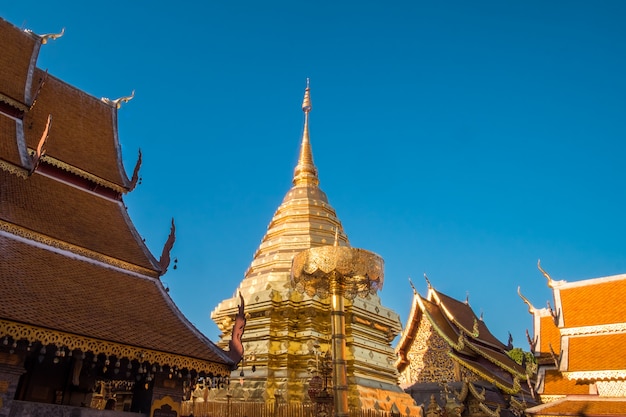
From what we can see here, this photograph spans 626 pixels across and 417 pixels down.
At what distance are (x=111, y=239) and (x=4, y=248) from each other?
2104 millimetres

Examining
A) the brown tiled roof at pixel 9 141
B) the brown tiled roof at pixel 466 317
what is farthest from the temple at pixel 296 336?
the brown tiled roof at pixel 9 141

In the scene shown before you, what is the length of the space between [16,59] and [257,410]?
8.39 meters

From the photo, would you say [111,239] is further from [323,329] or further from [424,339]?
[424,339]

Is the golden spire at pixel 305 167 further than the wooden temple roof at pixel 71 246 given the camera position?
Yes

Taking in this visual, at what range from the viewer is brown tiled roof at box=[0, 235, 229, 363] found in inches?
241

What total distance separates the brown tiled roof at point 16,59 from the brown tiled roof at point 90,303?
3.52 metres

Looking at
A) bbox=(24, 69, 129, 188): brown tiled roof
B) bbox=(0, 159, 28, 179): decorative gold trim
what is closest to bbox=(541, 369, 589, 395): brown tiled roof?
bbox=(24, 69, 129, 188): brown tiled roof

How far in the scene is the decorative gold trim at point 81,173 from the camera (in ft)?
29.8

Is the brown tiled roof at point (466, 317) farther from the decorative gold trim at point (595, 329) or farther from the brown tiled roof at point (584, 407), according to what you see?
the brown tiled roof at point (584, 407)

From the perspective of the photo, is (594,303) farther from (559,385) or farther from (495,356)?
(495,356)

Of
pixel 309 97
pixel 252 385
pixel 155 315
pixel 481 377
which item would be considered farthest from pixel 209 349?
pixel 309 97

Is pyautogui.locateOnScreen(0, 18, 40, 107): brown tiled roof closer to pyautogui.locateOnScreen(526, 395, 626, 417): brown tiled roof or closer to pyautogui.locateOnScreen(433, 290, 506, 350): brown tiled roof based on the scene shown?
pyautogui.locateOnScreen(526, 395, 626, 417): brown tiled roof

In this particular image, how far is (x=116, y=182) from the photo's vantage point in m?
10.2

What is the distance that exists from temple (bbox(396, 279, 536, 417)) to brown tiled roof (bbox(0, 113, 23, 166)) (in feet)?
42.6
